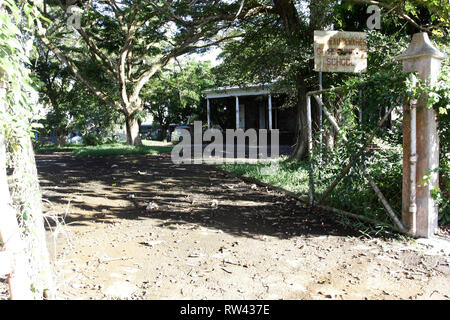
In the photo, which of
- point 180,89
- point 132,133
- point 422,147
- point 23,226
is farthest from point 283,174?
point 180,89

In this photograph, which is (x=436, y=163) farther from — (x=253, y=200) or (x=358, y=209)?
(x=253, y=200)

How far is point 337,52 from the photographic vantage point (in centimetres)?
573

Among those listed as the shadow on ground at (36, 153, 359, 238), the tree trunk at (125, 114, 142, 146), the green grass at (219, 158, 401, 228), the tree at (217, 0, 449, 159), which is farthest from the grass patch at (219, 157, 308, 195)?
the tree trunk at (125, 114, 142, 146)

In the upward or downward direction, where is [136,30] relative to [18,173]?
upward

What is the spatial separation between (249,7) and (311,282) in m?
9.74

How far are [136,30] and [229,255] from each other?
14.8m

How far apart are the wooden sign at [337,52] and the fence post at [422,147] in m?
1.66

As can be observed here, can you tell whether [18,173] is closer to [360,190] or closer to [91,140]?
[360,190]

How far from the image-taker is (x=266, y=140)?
1938cm

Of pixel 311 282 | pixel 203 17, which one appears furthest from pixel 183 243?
pixel 203 17

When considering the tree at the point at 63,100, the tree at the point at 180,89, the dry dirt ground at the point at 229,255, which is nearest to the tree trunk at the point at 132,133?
the tree at the point at 63,100

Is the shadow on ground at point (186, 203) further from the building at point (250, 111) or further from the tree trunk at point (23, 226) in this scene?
the building at point (250, 111)

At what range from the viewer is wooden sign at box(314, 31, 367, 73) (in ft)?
18.5

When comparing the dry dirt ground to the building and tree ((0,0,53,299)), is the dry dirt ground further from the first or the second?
the building
